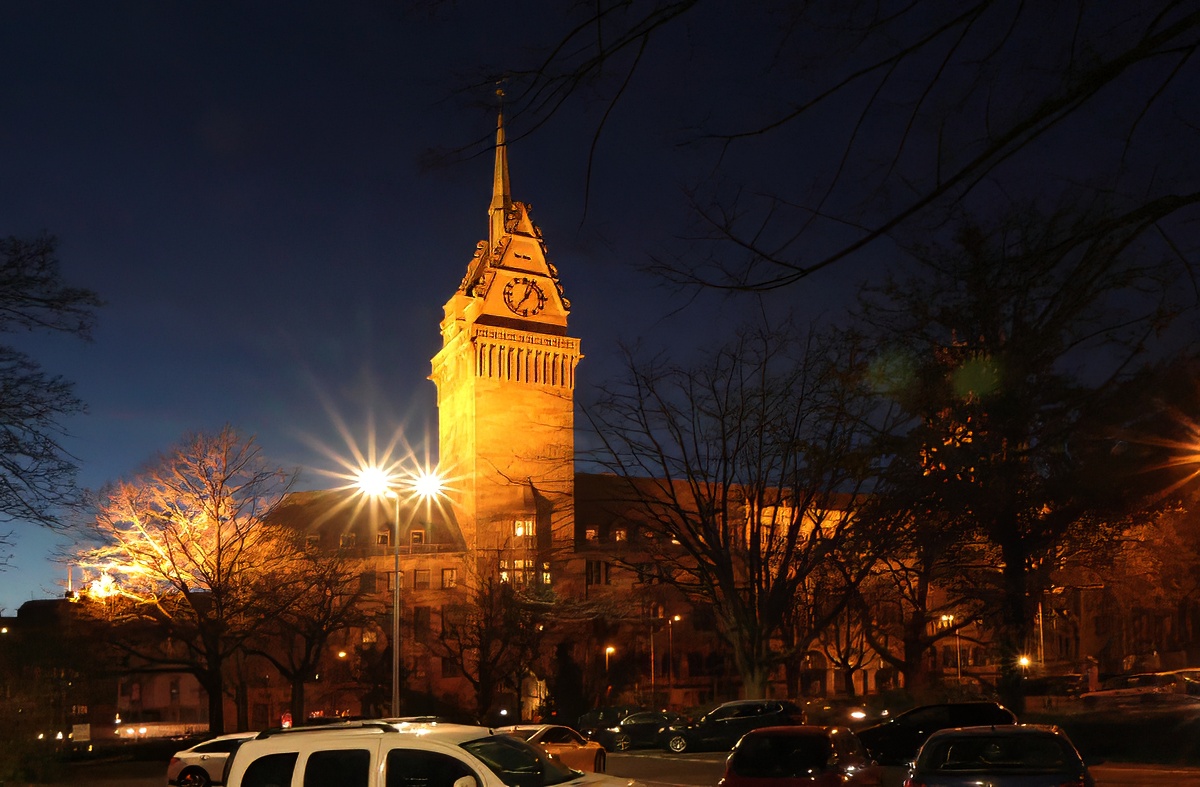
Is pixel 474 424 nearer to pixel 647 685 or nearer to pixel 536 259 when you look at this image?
pixel 536 259

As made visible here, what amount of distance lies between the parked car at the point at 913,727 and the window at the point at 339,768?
18974mm

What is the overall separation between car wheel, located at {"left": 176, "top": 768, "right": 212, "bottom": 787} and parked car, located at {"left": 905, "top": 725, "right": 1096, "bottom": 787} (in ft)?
65.9

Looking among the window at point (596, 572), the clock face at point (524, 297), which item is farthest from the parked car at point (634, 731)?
the clock face at point (524, 297)

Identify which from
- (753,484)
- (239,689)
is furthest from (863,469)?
(239,689)

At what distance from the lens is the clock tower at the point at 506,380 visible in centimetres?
9006

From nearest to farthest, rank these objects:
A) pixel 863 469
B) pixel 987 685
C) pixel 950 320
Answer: pixel 863 469, pixel 950 320, pixel 987 685

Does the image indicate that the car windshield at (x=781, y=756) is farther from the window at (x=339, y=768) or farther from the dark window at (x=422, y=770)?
the window at (x=339, y=768)

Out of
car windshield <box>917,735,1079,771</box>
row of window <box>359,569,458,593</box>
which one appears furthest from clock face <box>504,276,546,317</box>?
car windshield <box>917,735,1079,771</box>

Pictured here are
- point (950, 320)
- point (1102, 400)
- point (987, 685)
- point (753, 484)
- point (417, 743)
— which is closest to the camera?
point (417, 743)

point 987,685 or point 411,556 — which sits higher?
point 411,556

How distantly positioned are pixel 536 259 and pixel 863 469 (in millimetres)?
82233

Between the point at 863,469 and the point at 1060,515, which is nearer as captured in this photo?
the point at 863,469

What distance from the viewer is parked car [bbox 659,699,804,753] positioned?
3522 cm

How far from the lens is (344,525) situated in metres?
94.4
